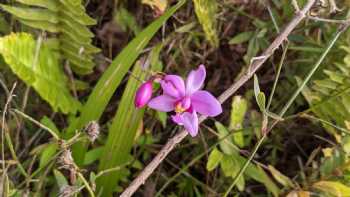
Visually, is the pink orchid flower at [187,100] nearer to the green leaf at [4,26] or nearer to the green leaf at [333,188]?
the green leaf at [333,188]

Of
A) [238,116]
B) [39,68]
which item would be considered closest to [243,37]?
[238,116]

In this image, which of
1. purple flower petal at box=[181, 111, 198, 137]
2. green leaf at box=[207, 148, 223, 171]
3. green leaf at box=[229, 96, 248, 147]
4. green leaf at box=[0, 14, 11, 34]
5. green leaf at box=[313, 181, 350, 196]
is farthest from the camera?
green leaf at box=[0, 14, 11, 34]

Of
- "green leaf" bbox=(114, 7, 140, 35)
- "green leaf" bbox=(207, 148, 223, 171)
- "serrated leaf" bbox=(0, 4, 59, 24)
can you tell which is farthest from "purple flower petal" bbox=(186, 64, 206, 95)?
"green leaf" bbox=(114, 7, 140, 35)

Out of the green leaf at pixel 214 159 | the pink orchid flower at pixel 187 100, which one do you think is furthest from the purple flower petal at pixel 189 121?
the green leaf at pixel 214 159

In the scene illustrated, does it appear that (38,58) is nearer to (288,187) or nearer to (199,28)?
(199,28)

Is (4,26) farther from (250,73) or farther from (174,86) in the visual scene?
(250,73)

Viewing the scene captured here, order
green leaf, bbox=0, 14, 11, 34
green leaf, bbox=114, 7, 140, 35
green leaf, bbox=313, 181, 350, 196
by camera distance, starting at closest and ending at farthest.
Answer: green leaf, bbox=313, 181, 350, 196 < green leaf, bbox=0, 14, 11, 34 < green leaf, bbox=114, 7, 140, 35

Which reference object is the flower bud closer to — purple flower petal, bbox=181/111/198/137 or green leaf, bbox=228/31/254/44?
purple flower petal, bbox=181/111/198/137

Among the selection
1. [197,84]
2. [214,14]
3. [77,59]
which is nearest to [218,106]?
[197,84]
